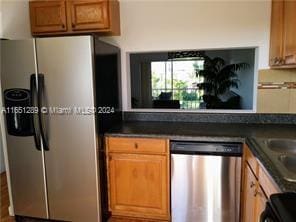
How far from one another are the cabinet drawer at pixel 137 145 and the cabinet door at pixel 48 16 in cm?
124

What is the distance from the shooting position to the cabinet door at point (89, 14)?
93.8 inches

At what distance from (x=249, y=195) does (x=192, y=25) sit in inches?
67.0

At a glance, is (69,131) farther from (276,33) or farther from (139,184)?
(276,33)

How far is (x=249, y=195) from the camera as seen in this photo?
5.96 feet

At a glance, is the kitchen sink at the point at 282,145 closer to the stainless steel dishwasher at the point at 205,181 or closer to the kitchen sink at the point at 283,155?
the kitchen sink at the point at 283,155

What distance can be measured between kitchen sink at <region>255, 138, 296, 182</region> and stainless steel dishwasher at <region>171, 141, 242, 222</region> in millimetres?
253

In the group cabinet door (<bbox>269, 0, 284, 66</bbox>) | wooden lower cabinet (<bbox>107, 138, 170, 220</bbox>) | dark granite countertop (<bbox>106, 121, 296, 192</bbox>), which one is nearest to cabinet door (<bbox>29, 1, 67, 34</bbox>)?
dark granite countertop (<bbox>106, 121, 296, 192</bbox>)

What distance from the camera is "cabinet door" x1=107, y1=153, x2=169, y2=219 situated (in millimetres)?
2217

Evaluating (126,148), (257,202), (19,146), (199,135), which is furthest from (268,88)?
(19,146)

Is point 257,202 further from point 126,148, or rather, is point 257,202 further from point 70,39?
point 70,39

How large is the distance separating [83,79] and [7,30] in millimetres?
965

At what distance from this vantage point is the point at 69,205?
7.39ft

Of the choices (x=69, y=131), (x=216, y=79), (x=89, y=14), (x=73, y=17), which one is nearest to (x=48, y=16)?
(x=73, y=17)

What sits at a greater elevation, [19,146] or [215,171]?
[19,146]
